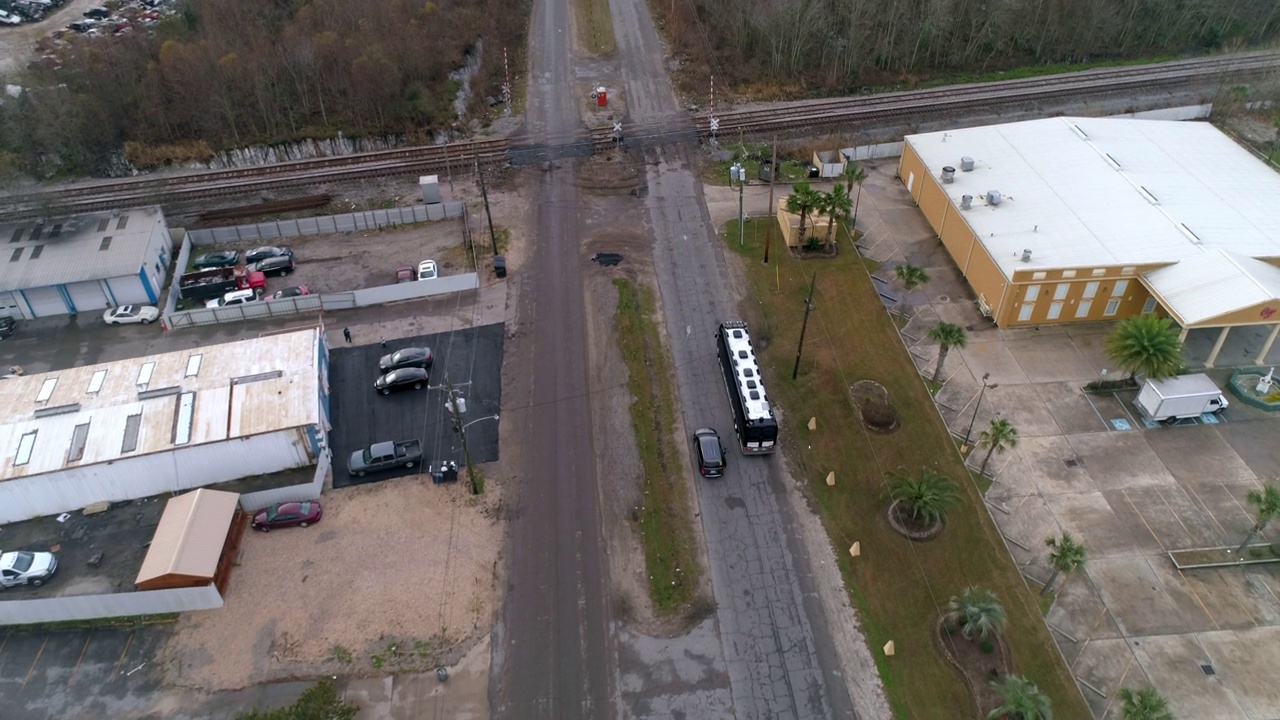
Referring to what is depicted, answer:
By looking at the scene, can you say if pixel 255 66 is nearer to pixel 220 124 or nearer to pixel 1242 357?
pixel 220 124

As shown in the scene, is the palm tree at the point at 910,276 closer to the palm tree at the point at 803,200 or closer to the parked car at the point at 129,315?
the palm tree at the point at 803,200

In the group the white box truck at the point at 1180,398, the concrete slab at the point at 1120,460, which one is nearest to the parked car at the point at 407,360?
the concrete slab at the point at 1120,460

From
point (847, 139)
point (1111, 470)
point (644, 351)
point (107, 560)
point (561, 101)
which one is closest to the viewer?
point (107, 560)

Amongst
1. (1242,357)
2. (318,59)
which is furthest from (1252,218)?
(318,59)

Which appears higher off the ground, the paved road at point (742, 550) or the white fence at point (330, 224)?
the white fence at point (330, 224)

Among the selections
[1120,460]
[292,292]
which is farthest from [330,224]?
[1120,460]

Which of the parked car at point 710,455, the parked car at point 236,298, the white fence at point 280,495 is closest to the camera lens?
the white fence at point 280,495
